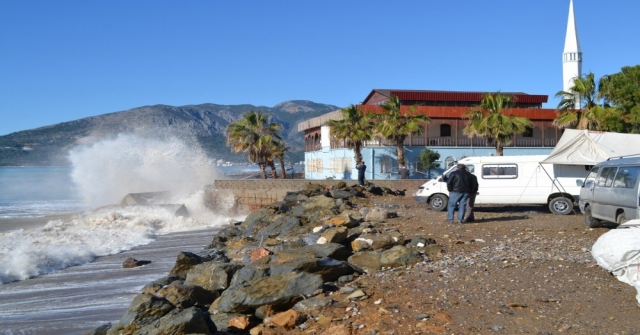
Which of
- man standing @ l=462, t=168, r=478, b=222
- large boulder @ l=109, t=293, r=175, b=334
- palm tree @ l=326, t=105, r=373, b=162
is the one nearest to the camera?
large boulder @ l=109, t=293, r=175, b=334

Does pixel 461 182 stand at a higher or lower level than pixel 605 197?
higher

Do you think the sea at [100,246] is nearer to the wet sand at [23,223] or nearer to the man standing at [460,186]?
the wet sand at [23,223]

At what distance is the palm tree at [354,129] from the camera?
116 feet

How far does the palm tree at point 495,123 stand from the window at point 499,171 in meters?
13.1

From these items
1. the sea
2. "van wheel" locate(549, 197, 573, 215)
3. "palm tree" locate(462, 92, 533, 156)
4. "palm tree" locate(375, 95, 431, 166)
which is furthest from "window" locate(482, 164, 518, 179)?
"palm tree" locate(375, 95, 431, 166)

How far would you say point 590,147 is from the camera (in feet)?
62.7

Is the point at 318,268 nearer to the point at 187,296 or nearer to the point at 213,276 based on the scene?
the point at 187,296

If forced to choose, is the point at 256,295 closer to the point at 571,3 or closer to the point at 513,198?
the point at 513,198

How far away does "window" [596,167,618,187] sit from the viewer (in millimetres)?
13555

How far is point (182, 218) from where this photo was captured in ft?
98.9

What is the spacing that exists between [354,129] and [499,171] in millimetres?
17443

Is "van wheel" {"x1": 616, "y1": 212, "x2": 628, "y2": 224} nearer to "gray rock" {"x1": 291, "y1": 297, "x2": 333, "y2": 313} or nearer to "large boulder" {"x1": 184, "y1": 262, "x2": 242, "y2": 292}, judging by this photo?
"gray rock" {"x1": 291, "y1": 297, "x2": 333, "y2": 313}

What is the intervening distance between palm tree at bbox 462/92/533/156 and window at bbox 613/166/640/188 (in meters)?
18.3

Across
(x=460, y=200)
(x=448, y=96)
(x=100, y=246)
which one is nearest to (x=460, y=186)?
(x=460, y=200)
